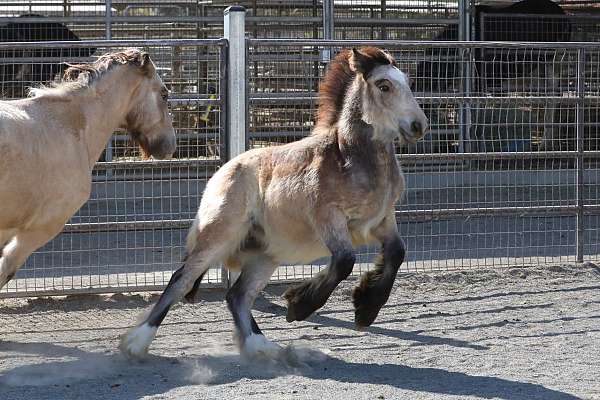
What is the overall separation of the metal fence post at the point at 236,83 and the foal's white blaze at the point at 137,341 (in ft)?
6.15

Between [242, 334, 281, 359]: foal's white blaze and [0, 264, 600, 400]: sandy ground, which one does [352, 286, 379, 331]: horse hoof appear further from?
[242, 334, 281, 359]: foal's white blaze

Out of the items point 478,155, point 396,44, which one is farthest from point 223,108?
point 478,155

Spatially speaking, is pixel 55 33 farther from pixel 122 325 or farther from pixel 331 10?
pixel 122 325

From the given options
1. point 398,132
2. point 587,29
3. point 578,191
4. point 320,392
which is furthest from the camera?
point 587,29

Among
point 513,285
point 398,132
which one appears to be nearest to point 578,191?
point 513,285

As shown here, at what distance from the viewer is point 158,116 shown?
6.38m

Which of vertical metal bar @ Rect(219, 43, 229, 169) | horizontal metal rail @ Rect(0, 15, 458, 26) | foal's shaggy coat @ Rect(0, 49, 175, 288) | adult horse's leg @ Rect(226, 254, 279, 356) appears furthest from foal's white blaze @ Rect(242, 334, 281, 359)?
horizontal metal rail @ Rect(0, 15, 458, 26)

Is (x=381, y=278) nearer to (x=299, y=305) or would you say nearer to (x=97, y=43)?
(x=299, y=305)

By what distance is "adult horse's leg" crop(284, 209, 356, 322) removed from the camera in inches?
215

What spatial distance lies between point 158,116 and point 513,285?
3295 mm

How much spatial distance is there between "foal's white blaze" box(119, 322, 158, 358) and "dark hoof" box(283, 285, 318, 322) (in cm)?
82

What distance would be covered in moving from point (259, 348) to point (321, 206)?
895 millimetres

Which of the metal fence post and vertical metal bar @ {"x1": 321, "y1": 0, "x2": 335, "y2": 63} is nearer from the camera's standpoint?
the metal fence post

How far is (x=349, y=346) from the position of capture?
19.9 ft
